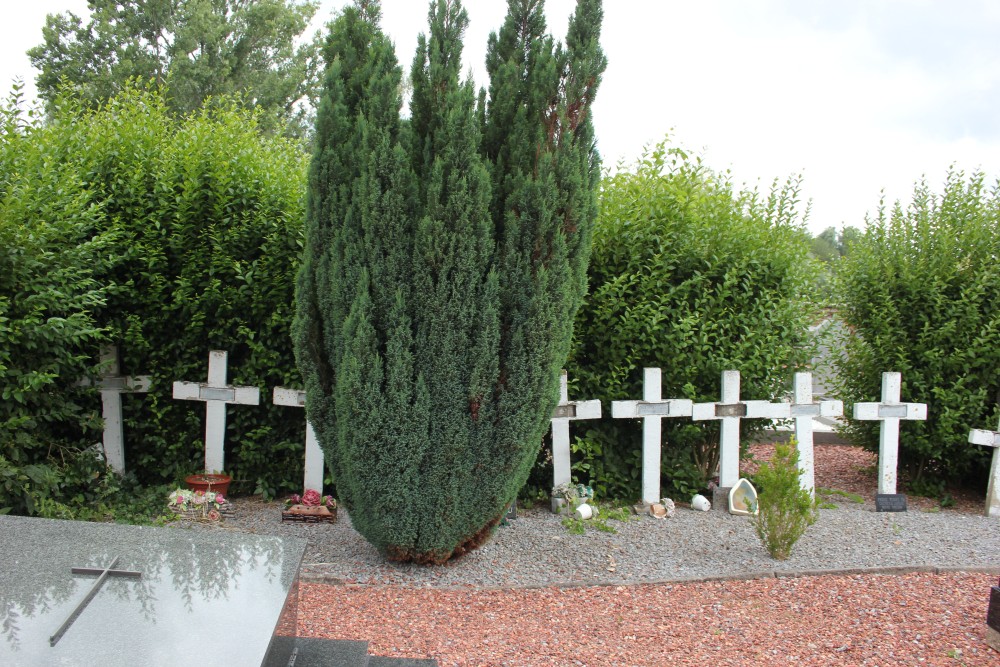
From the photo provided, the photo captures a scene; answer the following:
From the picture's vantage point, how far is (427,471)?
3736 millimetres

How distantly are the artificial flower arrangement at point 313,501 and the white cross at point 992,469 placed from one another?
464 cm

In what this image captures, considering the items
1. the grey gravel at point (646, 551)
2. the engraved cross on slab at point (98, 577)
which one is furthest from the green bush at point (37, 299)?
the engraved cross on slab at point (98, 577)

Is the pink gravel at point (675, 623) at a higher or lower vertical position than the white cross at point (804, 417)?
lower

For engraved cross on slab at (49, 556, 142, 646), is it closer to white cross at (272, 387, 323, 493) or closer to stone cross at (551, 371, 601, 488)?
white cross at (272, 387, 323, 493)

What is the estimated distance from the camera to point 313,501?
4.75 m

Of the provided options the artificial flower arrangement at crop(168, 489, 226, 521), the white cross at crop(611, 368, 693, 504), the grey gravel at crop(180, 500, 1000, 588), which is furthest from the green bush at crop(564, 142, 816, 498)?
the artificial flower arrangement at crop(168, 489, 226, 521)

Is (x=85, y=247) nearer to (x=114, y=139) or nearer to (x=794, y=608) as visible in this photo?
(x=114, y=139)

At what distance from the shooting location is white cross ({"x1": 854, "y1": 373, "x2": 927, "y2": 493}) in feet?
18.1

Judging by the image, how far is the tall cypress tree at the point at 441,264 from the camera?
3.62 m

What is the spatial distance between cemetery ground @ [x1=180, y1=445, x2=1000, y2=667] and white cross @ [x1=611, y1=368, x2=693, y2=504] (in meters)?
0.31

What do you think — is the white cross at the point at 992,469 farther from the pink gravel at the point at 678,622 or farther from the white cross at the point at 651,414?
the white cross at the point at 651,414

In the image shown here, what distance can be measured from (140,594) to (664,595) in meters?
2.53

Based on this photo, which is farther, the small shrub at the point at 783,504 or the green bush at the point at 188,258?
the green bush at the point at 188,258

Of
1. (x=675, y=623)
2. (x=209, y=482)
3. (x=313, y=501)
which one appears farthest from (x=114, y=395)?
(x=675, y=623)
